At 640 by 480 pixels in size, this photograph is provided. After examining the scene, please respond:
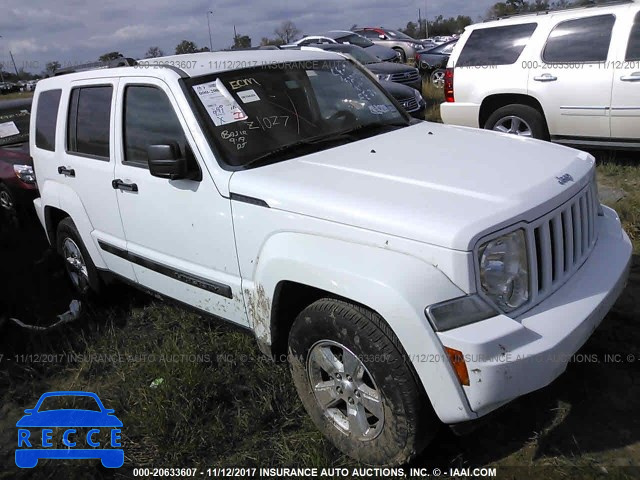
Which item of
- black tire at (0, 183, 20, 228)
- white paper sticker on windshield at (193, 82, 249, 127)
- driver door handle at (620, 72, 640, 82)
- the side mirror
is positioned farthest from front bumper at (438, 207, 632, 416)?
black tire at (0, 183, 20, 228)

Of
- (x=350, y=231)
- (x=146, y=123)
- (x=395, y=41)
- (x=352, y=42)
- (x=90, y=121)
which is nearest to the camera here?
(x=350, y=231)

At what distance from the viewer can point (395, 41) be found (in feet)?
67.9

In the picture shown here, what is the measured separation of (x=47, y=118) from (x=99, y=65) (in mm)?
715

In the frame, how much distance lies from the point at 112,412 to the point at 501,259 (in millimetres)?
2355

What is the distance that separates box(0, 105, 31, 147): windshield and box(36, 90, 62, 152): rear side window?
2.88 m

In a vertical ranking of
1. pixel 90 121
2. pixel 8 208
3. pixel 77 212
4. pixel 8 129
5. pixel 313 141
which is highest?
pixel 90 121

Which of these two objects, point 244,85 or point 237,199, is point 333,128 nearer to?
point 244,85

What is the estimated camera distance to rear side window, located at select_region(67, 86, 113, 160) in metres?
3.84

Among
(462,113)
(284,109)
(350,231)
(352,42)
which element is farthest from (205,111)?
(352,42)

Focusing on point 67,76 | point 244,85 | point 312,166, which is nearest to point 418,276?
point 312,166

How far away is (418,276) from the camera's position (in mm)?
2197

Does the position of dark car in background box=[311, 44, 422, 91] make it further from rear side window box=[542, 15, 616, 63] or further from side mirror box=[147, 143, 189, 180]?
side mirror box=[147, 143, 189, 180]

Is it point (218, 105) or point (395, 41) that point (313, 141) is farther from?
point (395, 41)

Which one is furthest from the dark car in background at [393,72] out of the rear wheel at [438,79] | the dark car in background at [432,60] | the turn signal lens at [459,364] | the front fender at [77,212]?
the turn signal lens at [459,364]
